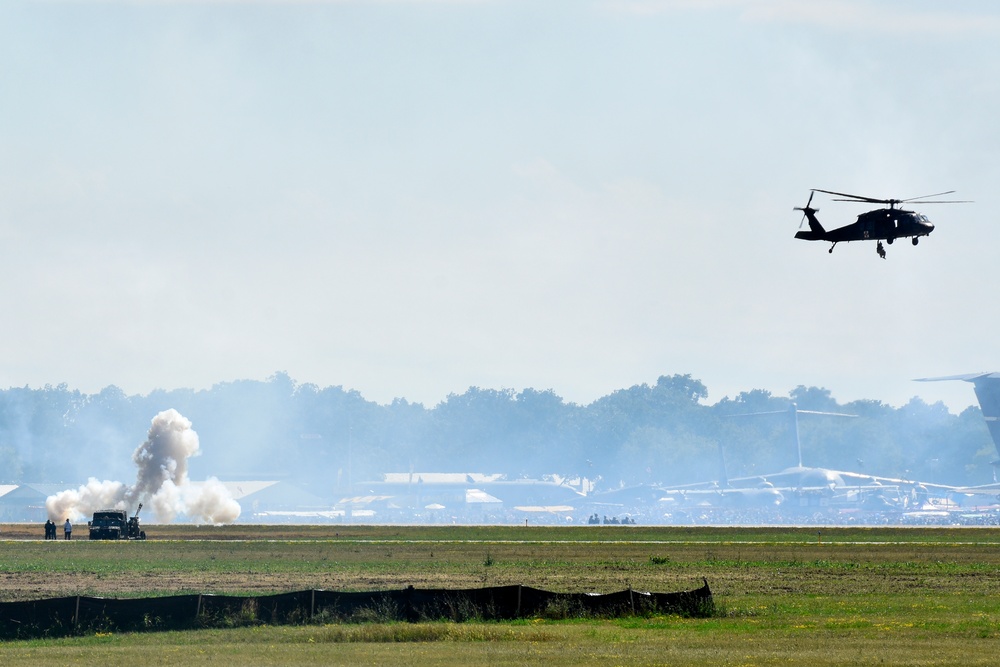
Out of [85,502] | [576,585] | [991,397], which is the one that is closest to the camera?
[576,585]

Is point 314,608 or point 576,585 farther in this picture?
point 576,585

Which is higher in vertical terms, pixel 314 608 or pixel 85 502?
pixel 85 502

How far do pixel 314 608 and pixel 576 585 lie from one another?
16525mm

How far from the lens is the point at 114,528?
103875 millimetres

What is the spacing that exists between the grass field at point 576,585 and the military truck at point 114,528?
2.76 meters

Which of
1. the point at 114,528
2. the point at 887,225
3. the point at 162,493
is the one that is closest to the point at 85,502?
the point at 162,493

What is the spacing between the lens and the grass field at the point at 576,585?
1453 inches

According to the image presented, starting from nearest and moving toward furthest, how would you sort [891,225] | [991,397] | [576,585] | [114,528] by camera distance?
[576,585], [891,225], [114,528], [991,397]

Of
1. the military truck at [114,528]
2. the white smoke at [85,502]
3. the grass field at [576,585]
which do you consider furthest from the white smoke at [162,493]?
the military truck at [114,528]

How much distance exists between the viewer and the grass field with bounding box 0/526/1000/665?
36.9 metres

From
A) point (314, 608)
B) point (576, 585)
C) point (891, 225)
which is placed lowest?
point (314, 608)

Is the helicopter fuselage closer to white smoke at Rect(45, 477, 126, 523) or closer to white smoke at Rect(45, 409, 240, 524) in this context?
white smoke at Rect(45, 409, 240, 524)

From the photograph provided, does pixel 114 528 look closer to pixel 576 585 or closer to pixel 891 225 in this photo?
pixel 576 585

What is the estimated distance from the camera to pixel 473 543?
3666 inches
